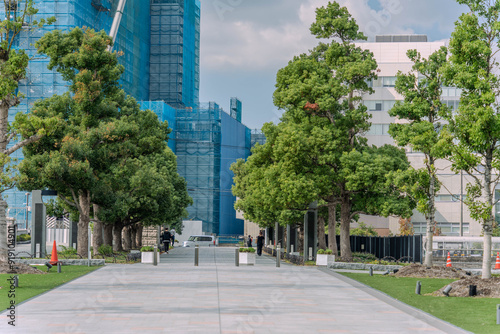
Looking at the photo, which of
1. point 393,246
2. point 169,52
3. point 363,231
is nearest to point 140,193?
point 393,246

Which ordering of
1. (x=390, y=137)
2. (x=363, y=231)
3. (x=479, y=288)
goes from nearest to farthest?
(x=479, y=288) < (x=363, y=231) < (x=390, y=137)

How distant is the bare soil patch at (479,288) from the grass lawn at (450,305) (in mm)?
603

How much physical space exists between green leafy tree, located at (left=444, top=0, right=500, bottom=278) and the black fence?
16427mm

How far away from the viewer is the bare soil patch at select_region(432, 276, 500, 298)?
734 inches

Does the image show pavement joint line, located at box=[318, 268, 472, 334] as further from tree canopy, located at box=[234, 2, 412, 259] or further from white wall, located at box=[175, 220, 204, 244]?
white wall, located at box=[175, 220, 204, 244]

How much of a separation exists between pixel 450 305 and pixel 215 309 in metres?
5.35

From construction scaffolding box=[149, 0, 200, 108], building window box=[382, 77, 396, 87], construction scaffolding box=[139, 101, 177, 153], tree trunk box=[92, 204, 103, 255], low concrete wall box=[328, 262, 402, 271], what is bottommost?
low concrete wall box=[328, 262, 402, 271]

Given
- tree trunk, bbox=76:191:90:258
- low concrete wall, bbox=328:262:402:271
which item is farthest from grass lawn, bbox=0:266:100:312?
low concrete wall, bbox=328:262:402:271

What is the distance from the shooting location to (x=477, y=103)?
69.2ft

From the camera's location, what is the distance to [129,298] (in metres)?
17.1

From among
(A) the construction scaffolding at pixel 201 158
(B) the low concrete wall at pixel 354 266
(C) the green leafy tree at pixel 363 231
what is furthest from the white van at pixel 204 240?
(B) the low concrete wall at pixel 354 266

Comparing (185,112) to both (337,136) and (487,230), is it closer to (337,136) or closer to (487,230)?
(337,136)

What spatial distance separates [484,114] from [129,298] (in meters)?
10.8

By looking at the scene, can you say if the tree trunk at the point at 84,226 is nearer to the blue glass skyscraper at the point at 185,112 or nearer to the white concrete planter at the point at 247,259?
the white concrete planter at the point at 247,259
